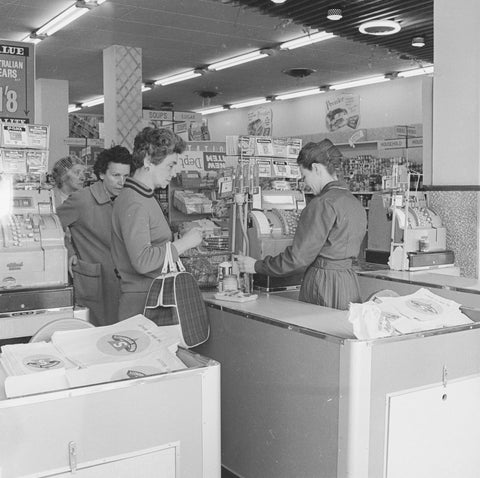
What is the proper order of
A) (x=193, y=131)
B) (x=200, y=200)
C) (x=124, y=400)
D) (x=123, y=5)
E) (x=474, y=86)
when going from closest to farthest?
(x=124, y=400)
(x=474, y=86)
(x=200, y=200)
(x=123, y=5)
(x=193, y=131)

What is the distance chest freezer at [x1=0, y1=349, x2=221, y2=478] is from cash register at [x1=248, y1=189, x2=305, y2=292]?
1.61 m

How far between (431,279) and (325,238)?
146 cm

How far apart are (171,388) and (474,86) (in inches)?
145

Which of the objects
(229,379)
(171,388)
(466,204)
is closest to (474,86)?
(466,204)

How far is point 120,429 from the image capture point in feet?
5.96

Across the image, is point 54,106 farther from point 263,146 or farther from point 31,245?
point 31,245

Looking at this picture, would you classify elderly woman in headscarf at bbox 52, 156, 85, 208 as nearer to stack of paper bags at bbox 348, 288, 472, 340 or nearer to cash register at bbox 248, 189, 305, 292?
cash register at bbox 248, 189, 305, 292

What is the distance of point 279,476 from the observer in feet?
8.87

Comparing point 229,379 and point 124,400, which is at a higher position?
point 124,400

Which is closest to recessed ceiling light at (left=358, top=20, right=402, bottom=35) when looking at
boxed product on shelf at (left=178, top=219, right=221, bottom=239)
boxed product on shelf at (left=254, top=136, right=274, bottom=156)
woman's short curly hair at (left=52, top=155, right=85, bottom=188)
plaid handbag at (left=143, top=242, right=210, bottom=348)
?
boxed product on shelf at (left=178, top=219, right=221, bottom=239)

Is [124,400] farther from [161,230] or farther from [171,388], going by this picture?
[161,230]

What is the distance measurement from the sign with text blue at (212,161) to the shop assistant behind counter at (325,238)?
389 cm

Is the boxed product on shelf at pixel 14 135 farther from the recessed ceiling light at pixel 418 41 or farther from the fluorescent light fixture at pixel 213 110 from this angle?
the fluorescent light fixture at pixel 213 110

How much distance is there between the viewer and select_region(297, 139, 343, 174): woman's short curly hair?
311 cm
